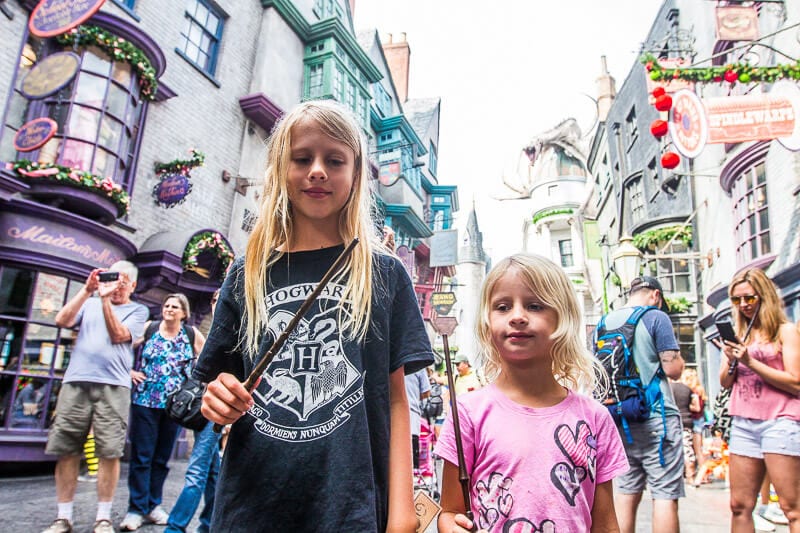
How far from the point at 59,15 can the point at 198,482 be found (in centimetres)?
725

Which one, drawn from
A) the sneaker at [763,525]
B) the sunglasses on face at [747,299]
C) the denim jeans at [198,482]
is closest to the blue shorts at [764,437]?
the sunglasses on face at [747,299]

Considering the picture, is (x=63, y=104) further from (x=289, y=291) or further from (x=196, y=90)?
(x=289, y=291)

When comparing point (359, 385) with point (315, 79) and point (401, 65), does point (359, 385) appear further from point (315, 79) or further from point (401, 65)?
point (401, 65)

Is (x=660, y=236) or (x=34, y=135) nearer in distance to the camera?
(x=34, y=135)

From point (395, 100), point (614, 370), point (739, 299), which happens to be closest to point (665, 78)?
point (739, 299)

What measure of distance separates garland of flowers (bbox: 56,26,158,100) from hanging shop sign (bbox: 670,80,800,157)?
30.9 ft

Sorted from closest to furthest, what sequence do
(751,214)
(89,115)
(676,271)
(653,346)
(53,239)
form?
(653,346), (53,239), (89,115), (751,214), (676,271)

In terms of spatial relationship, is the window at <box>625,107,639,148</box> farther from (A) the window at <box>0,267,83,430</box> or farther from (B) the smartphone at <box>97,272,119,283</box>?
(B) the smartphone at <box>97,272,119,283</box>

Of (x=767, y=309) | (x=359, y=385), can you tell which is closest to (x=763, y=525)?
(x=767, y=309)

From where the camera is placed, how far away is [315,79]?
16.0 metres

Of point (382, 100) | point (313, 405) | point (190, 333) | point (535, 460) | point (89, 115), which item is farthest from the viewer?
point (382, 100)

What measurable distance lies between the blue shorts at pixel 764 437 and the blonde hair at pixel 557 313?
1.94 metres

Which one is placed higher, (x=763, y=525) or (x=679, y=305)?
(x=679, y=305)

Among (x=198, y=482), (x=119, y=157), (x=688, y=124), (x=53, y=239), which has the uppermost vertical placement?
(x=688, y=124)
